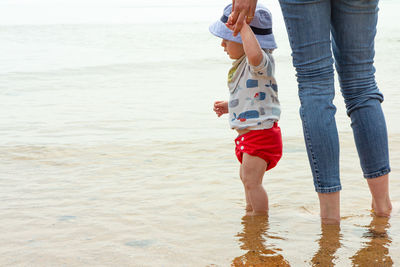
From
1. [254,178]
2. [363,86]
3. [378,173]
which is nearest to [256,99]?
[254,178]

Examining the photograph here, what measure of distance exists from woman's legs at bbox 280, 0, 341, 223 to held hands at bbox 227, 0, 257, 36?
0.53 feet

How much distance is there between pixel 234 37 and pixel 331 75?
2.04 ft

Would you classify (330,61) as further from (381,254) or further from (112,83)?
(112,83)

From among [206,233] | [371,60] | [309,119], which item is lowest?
[206,233]

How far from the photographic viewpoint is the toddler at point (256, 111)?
2.89m

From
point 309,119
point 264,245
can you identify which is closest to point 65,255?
point 264,245

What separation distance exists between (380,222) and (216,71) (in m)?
9.11

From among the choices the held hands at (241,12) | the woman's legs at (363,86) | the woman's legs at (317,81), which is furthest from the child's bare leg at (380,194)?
the held hands at (241,12)

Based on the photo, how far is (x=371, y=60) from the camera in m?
2.70

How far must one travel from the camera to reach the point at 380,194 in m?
2.76

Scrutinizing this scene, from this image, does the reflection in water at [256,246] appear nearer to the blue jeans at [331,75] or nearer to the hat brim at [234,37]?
the blue jeans at [331,75]

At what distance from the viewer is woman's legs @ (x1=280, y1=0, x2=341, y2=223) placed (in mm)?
2525

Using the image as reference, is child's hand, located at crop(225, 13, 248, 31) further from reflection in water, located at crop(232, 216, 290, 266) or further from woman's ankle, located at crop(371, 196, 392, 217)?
woman's ankle, located at crop(371, 196, 392, 217)

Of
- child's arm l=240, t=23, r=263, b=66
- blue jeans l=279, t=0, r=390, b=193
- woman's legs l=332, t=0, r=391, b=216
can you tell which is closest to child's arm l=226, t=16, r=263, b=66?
child's arm l=240, t=23, r=263, b=66
